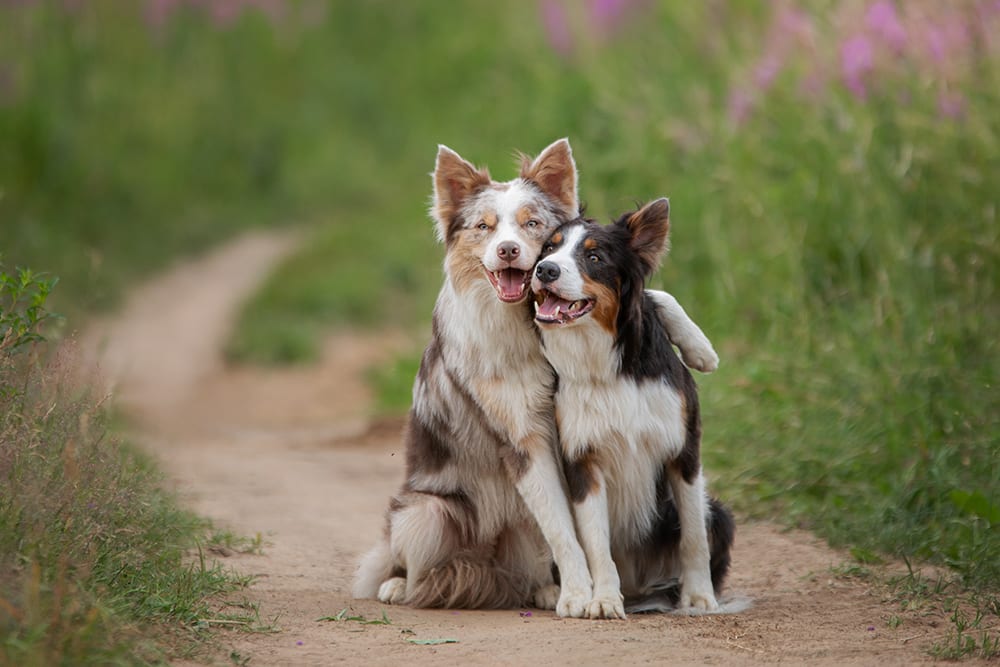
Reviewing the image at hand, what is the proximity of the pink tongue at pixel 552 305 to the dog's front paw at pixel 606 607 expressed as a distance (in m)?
1.09

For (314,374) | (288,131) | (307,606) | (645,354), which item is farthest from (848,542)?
(288,131)

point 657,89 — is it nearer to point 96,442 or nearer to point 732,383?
point 732,383

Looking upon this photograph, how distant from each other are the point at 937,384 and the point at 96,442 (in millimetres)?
4210

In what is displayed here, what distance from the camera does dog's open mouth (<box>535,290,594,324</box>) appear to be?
4.64 meters

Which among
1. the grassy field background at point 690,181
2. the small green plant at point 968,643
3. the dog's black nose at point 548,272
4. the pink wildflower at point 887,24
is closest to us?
the small green plant at point 968,643

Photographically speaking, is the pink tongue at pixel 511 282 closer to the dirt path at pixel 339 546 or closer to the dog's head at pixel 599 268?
the dog's head at pixel 599 268

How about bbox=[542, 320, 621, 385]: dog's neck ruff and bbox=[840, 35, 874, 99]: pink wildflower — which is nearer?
bbox=[542, 320, 621, 385]: dog's neck ruff

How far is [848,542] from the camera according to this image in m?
5.97

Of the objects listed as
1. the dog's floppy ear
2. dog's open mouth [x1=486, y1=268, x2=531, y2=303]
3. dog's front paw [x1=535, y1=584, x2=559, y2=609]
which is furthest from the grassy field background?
the dog's floppy ear

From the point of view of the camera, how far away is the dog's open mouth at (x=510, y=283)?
4785 millimetres

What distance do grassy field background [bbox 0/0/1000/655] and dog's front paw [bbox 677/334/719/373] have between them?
1.26 meters

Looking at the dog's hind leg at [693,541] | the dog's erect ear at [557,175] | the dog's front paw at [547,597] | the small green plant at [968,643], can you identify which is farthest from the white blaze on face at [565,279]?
the small green plant at [968,643]

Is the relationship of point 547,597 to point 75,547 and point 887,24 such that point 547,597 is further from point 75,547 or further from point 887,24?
point 887,24

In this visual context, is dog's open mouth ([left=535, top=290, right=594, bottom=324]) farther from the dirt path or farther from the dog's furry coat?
the dirt path
